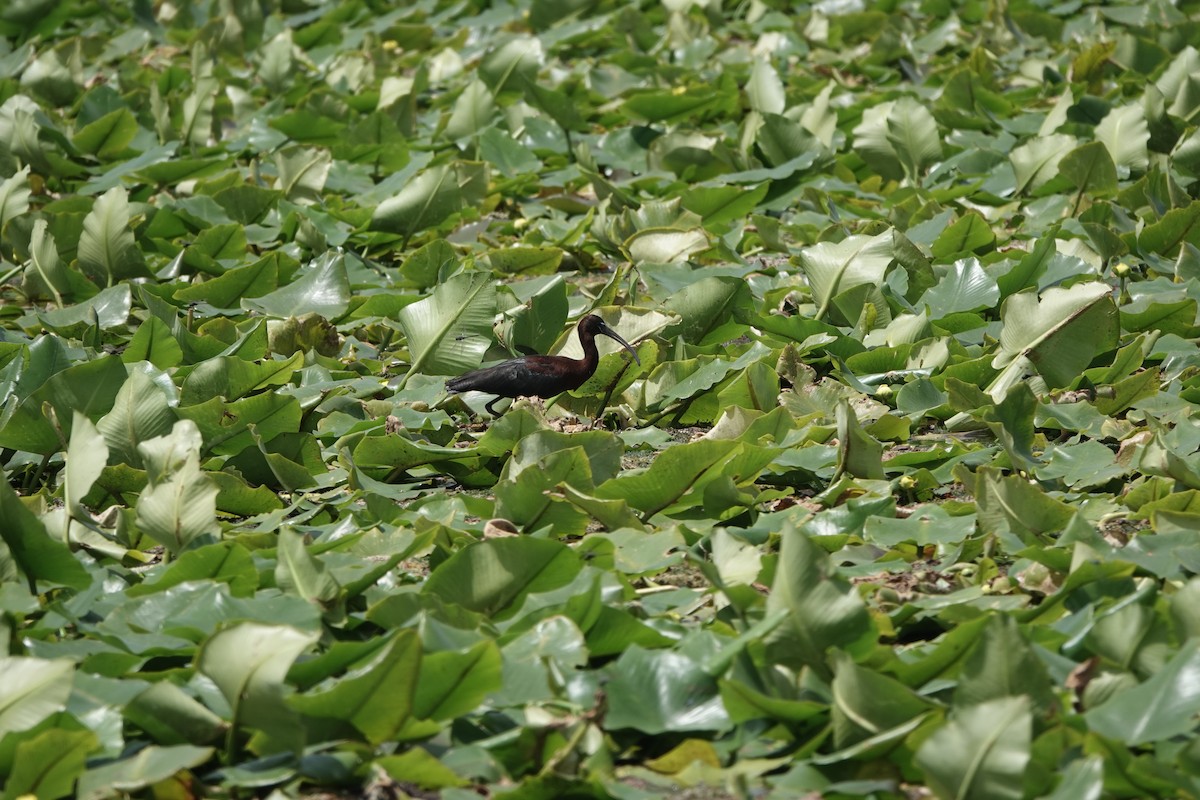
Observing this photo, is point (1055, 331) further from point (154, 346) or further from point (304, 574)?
point (154, 346)

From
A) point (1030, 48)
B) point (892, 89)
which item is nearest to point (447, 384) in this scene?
point (892, 89)

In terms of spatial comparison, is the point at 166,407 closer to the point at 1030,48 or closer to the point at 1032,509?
the point at 1032,509

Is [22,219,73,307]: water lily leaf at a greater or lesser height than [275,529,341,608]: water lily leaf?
lesser

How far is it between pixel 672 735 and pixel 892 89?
4554 millimetres

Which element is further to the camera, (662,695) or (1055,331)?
(1055,331)

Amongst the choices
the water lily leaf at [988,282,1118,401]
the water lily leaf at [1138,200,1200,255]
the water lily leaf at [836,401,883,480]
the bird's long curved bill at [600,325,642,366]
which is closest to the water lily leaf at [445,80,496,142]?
the bird's long curved bill at [600,325,642,366]

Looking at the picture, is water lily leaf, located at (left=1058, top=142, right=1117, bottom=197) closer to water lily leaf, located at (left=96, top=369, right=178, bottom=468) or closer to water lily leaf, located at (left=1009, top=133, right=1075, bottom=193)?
water lily leaf, located at (left=1009, top=133, right=1075, bottom=193)

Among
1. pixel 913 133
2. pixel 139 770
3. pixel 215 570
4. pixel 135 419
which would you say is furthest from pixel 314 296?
pixel 139 770

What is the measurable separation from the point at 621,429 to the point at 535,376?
26cm

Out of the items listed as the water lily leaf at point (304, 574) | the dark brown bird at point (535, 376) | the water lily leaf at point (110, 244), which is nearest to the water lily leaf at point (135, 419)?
the water lily leaf at point (304, 574)

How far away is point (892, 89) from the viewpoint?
6184mm

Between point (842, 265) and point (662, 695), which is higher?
point (662, 695)

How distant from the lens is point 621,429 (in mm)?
3578

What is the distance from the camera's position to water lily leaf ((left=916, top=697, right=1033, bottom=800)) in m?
1.84
